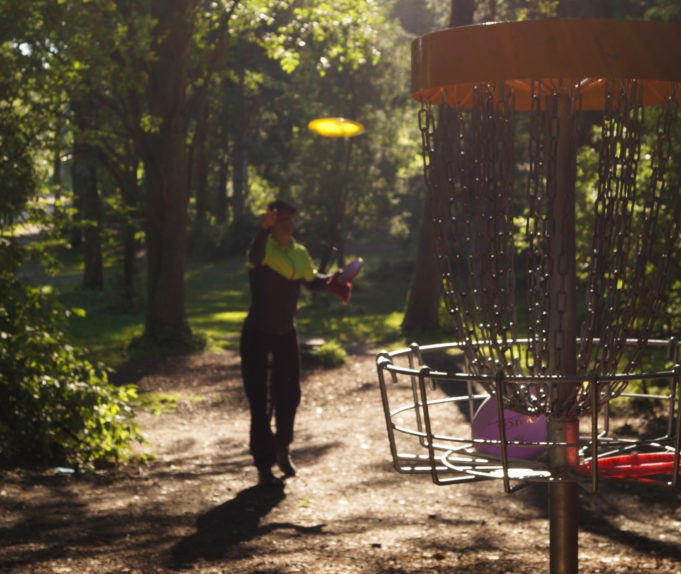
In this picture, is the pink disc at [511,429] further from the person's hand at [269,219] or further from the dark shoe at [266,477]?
the dark shoe at [266,477]

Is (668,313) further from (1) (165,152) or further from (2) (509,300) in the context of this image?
(1) (165,152)

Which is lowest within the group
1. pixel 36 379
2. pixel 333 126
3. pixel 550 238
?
pixel 36 379

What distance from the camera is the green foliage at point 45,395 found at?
7.00 meters

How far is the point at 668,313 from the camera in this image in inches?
317

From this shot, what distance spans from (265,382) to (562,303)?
508 cm

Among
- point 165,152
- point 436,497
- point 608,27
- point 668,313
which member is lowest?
point 436,497

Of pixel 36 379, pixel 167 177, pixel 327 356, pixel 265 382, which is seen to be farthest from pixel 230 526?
pixel 167 177

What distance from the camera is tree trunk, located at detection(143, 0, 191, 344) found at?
51.3 ft

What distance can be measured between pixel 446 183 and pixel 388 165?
28.5 m

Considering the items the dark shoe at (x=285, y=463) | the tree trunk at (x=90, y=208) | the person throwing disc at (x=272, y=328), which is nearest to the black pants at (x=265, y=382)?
the person throwing disc at (x=272, y=328)

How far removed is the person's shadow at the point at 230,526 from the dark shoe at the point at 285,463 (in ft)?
1.12

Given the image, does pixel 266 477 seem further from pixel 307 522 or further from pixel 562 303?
pixel 562 303

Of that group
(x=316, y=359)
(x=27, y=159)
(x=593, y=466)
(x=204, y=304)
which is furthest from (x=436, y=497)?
(x=204, y=304)

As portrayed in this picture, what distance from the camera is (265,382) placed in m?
6.97
